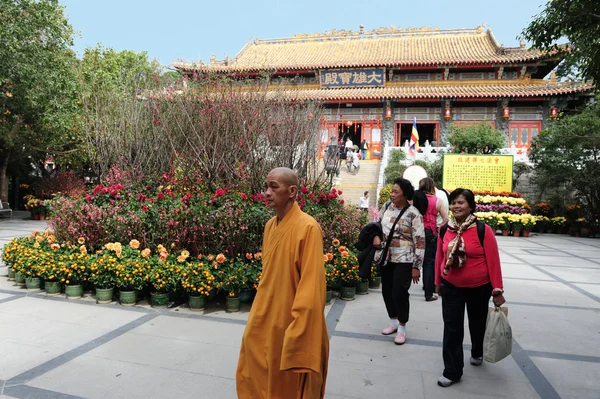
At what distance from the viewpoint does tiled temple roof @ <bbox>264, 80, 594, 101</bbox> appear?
56.3 ft

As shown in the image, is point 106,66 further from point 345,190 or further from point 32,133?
point 345,190

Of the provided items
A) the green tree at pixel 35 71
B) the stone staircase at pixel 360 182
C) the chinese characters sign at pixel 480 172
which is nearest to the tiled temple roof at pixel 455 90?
the stone staircase at pixel 360 182

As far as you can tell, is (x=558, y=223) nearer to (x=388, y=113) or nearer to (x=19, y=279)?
(x=388, y=113)

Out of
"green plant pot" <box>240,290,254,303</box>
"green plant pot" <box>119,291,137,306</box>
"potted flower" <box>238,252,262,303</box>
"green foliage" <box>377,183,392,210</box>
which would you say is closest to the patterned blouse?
"potted flower" <box>238,252,262,303</box>

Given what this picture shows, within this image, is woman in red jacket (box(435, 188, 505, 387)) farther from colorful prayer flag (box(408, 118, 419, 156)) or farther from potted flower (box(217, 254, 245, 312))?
colorful prayer flag (box(408, 118, 419, 156))

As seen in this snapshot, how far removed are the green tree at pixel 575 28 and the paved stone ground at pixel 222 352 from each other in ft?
8.75

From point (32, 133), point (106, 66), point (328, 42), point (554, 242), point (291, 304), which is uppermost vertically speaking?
point (328, 42)

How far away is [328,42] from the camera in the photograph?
23.2 m

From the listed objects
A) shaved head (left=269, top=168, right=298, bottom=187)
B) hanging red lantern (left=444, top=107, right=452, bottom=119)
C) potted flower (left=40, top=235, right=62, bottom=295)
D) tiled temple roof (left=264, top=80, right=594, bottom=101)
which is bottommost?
potted flower (left=40, top=235, right=62, bottom=295)

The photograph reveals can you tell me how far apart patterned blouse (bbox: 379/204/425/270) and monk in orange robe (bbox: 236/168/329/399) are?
168cm

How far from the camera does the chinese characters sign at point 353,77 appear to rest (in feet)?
65.7

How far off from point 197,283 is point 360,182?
12.7 metres

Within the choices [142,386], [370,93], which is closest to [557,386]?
[142,386]

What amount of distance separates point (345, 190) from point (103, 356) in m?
13.1
